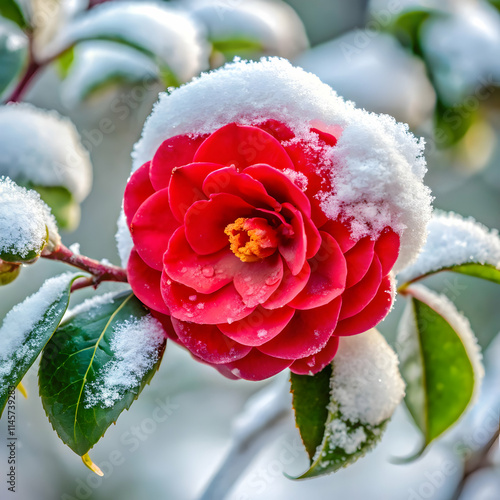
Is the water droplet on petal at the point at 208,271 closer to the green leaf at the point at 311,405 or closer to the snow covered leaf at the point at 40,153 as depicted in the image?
the green leaf at the point at 311,405

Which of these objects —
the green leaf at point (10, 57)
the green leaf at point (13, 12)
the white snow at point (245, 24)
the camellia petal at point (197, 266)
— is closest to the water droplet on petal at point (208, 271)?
the camellia petal at point (197, 266)

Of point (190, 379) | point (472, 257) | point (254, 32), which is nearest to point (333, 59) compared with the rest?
point (254, 32)

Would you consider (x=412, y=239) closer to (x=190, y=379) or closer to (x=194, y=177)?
A: (x=194, y=177)

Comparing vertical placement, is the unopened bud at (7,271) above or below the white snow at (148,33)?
below

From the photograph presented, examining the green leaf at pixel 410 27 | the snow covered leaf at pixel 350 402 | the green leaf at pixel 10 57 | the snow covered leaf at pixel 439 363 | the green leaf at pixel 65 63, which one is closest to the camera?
the snow covered leaf at pixel 350 402

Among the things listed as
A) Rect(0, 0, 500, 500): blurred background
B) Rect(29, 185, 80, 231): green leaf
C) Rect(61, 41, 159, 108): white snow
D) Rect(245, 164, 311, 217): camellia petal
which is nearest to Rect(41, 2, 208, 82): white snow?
Rect(0, 0, 500, 500): blurred background

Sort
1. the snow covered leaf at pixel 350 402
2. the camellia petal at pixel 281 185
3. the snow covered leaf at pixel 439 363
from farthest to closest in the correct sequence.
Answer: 1. the snow covered leaf at pixel 439 363
2. the snow covered leaf at pixel 350 402
3. the camellia petal at pixel 281 185

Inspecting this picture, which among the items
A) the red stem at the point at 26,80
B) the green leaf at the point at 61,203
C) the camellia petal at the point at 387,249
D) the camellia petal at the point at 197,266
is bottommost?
the green leaf at the point at 61,203
